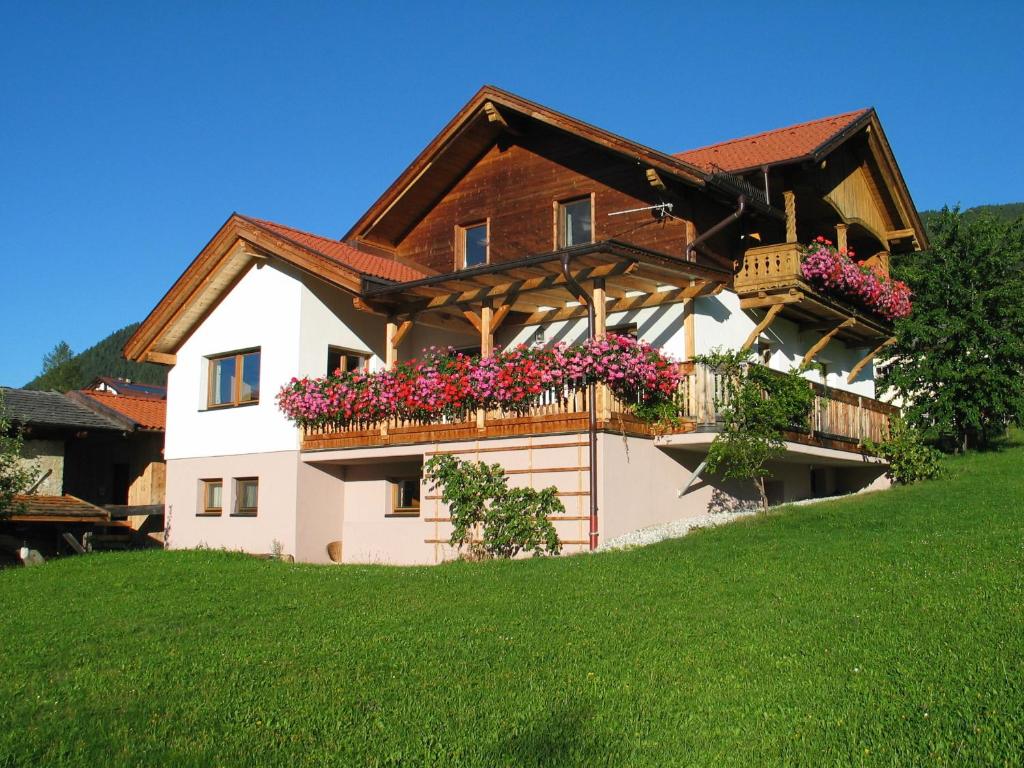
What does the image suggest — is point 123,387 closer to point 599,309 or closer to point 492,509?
point 492,509

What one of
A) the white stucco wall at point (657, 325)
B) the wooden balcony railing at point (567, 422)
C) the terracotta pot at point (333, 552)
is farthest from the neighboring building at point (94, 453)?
the white stucco wall at point (657, 325)

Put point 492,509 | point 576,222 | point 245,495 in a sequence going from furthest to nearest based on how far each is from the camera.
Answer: point 245,495 < point 576,222 < point 492,509

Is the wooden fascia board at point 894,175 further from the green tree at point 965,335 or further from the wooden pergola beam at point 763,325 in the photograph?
the wooden pergola beam at point 763,325

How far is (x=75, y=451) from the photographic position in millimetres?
25922

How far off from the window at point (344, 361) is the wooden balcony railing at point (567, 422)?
1683 millimetres

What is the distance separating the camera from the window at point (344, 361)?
21312 millimetres

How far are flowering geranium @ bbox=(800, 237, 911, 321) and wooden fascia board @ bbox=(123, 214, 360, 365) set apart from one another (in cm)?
891

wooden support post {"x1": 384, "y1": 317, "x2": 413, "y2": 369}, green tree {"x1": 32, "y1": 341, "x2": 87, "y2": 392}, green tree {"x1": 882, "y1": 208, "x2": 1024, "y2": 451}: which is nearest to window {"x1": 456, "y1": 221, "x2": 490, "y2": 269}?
wooden support post {"x1": 384, "y1": 317, "x2": 413, "y2": 369}

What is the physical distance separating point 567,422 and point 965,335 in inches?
481

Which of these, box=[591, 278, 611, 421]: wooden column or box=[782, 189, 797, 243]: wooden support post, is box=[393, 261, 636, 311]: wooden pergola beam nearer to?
box=[591, 278, 611, 421]: wooden column

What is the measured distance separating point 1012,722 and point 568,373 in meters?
10.5

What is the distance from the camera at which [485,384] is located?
687 inches

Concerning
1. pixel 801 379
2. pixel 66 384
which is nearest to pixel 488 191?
pixel 801 379

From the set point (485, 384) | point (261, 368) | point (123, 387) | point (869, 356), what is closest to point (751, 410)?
point (485, 384)
